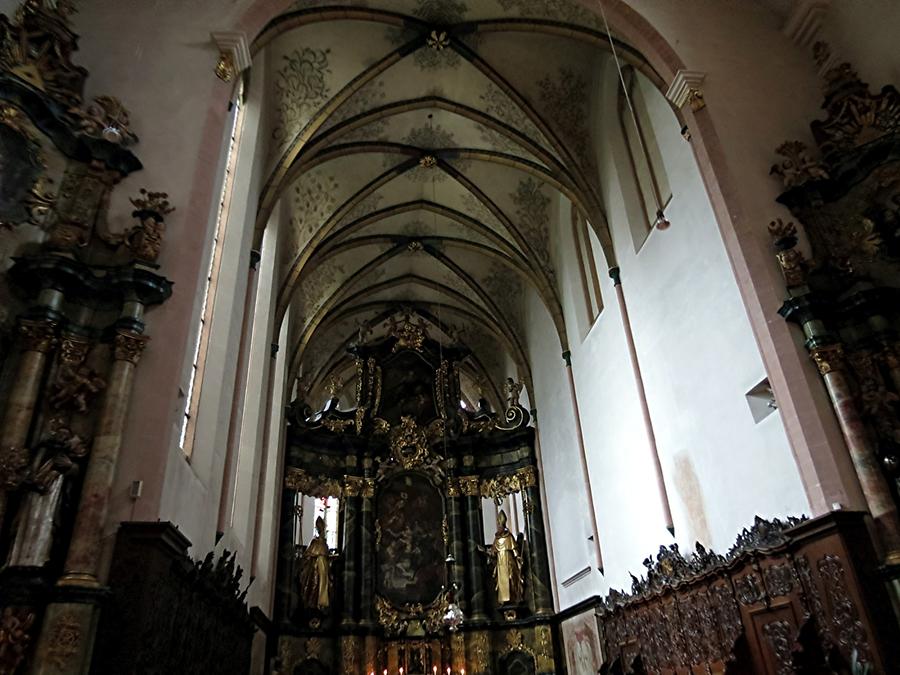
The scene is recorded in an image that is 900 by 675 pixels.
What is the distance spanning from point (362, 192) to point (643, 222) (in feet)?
21.3

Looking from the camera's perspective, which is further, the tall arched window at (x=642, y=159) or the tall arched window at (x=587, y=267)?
the tall arched window at (x=587, y=267)

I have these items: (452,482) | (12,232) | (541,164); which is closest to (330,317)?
(452,482)

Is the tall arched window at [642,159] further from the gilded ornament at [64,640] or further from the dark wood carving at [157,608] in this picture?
the gilded ornament at [64,640]

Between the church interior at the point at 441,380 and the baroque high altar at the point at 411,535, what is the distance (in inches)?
3.1

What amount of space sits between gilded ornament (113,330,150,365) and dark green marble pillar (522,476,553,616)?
11.8m

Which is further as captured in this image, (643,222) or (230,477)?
(643,222)

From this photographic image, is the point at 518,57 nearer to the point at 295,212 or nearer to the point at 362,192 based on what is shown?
the point at 362,192

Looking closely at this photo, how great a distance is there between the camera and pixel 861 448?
639 cm

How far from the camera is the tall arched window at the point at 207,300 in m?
7.96

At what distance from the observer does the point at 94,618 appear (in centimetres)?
511

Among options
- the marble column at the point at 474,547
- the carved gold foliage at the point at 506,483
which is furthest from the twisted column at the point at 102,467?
the carved gold foliage at the point at 506,483

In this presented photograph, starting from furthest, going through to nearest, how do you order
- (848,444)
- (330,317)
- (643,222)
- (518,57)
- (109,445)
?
(330,317) → (518,57) → (643,222) → (848,444) → (109,445)

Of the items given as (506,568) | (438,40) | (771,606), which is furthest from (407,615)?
(438,40)

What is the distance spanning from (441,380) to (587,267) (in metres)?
5.62
